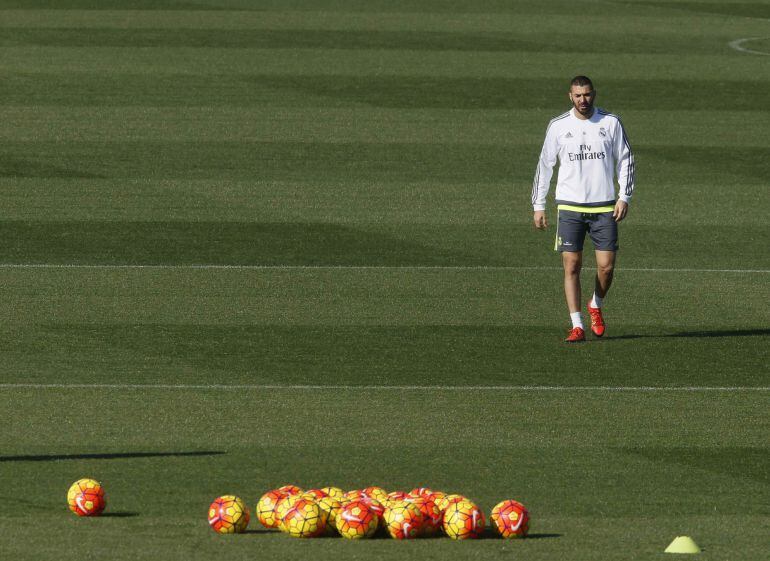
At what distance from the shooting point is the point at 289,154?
888 inches

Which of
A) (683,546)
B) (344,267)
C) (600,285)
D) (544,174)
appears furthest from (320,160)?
(683,546)

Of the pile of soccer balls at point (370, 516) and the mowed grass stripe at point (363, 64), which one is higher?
the mowed grass stripe at point (363, 64)

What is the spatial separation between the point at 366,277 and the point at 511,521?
26.8 feet

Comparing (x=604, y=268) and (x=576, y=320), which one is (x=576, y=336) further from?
(x=604, y=268)

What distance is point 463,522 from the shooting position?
862cm

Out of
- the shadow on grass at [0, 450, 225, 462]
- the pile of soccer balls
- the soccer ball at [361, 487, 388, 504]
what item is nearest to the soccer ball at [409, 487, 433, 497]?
the pile of soccer balls

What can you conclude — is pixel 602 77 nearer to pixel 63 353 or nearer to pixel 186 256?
pixel 186 256

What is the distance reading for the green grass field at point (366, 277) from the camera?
985 centimetres

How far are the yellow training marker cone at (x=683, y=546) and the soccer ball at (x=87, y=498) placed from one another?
116 inches

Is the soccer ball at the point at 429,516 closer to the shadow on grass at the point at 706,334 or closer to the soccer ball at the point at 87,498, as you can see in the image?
the soccer ball at the point at 87,498

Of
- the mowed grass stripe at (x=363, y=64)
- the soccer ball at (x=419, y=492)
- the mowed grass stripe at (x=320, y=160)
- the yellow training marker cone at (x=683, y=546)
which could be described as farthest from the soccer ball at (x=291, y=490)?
the mowed grass stripe at (x=363, y=64)

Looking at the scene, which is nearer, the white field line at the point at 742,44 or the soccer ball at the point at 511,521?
the soccer ball at the point at 511,521

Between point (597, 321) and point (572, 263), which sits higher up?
point (572, 263)

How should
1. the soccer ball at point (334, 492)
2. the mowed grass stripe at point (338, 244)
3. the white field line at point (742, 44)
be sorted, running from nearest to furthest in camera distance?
the soccer ball at point (334, 492), the mowed grass stripe at point (338, 244), the white field line at point (742, 44)
